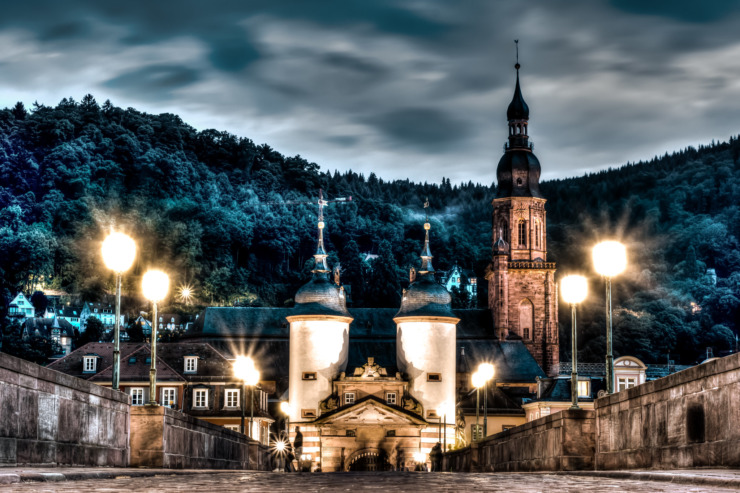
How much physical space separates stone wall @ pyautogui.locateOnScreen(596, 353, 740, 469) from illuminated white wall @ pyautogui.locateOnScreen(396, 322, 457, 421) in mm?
69882

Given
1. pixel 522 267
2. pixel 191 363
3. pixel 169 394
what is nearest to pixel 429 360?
pixel 191 363

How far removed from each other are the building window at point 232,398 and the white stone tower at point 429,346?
12991 mm

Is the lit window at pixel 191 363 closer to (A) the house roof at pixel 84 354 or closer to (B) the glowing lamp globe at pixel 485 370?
(A) the house roof at pixel 84 354

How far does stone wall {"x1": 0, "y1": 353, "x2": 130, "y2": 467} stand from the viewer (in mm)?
16531

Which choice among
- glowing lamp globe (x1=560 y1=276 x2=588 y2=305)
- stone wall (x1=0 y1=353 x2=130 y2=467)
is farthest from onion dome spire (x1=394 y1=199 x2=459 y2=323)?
stone wall (x1=0 y1=353 x2=130 y2=467)

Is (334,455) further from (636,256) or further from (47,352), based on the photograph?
(636,256)

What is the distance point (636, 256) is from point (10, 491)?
18472 cm

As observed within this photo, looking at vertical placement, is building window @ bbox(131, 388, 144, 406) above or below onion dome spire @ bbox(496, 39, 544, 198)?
below

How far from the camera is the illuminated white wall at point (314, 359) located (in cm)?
9219

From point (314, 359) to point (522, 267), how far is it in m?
35.3

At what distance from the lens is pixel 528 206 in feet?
407

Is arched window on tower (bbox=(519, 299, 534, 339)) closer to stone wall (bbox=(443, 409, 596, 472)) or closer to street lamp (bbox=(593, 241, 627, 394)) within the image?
stone wall (bbox=(443, 409, 596, 472))

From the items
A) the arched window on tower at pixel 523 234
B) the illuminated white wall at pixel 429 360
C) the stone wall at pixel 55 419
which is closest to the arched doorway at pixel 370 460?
the illuminated white wall at pixel 429 360

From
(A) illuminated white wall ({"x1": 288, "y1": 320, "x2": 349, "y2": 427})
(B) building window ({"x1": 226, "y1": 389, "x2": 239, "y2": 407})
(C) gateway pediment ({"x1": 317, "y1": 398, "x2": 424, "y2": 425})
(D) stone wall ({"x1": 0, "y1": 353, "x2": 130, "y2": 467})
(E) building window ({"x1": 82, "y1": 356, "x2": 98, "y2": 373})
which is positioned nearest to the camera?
(D) stone wall ({"x1": 0, "y1": 353, "x2": 130, "y2": 467})
